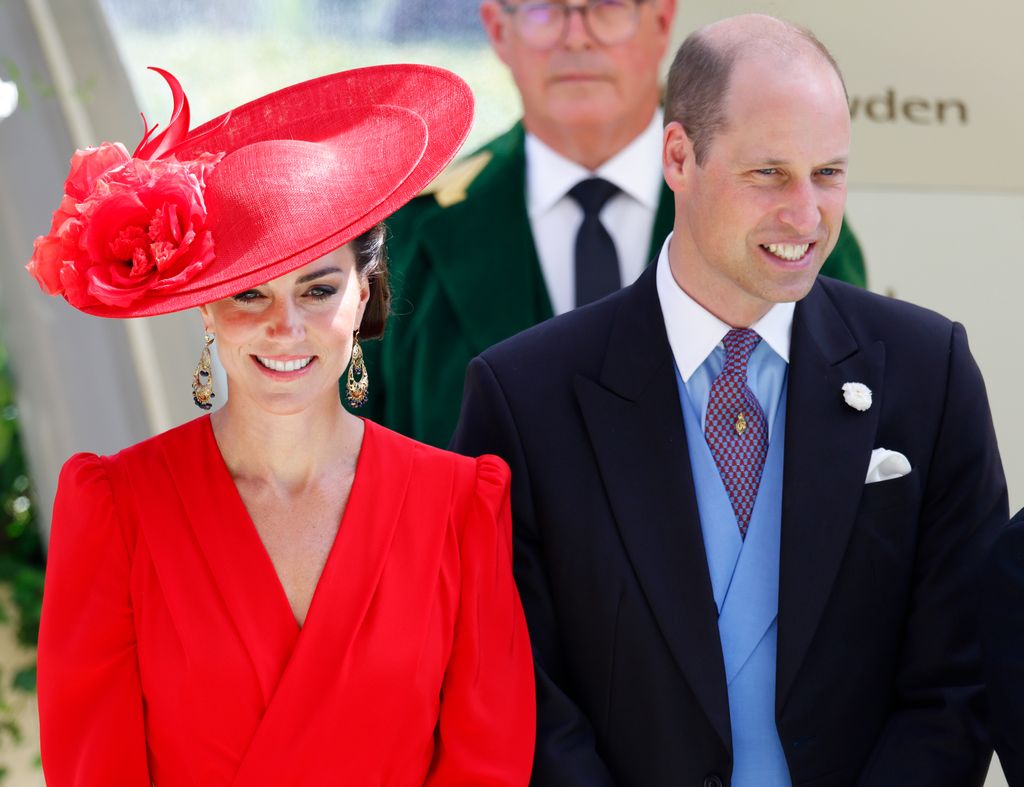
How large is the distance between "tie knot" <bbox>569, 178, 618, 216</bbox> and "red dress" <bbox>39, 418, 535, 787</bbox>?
1.21 m

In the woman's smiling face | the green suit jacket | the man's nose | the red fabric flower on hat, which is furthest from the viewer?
the green suit jacket

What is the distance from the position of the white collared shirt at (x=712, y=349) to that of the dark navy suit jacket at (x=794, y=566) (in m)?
0.03

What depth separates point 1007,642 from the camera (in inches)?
82.1

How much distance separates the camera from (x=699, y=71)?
2.34 metres

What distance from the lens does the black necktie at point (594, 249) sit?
3.19m

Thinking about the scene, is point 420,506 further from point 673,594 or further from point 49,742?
point 49,742

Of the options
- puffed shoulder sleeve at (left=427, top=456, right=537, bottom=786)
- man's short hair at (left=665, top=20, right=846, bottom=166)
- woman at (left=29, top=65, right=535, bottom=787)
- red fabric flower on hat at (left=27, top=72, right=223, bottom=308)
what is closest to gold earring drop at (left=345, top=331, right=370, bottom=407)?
woman at (left=29, top=65, right=535, bottom=787)

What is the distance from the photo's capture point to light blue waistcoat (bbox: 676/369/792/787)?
227 cm

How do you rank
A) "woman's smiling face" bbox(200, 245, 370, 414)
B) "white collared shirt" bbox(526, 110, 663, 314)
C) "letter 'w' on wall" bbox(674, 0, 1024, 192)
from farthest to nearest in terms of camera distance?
1. "letter 'w' on wall" bbox(674, 0, 1024, 192)
2. "white collared shirt" bbox(526, 110, 663, 314)
3. "woman's smiling face" bbox(200, 245, 370, 414)

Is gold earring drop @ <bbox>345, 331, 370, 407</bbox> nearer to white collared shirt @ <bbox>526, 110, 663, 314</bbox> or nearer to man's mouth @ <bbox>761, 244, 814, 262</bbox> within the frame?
man's mouth @ <bbox>761, 244, 814, 262</bbox>

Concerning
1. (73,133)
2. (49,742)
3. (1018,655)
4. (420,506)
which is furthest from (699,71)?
(73,133)

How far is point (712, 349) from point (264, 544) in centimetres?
76

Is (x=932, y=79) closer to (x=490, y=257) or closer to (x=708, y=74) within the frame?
(x=490, y=257)

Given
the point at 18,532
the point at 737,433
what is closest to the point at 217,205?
the point at 737,433
